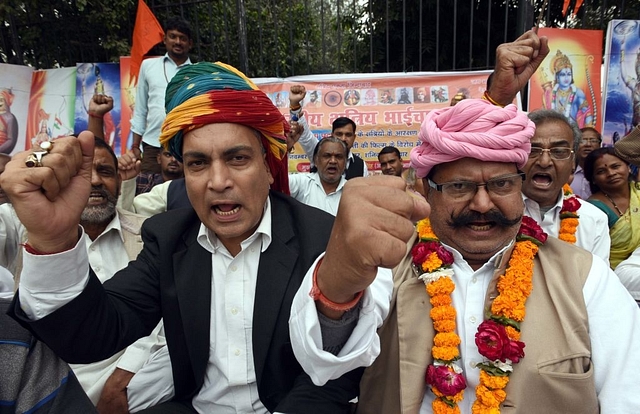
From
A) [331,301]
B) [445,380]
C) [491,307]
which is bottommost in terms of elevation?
[445,380]

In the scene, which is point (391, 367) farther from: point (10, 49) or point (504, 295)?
point (10, 49)

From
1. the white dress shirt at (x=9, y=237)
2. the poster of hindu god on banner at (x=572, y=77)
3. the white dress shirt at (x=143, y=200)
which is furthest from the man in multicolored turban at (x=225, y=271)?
the poster of hindu god on banner at (x=572, y=77)

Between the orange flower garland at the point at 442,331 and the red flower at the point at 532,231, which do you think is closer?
the orange flower garland at the point at 442,331

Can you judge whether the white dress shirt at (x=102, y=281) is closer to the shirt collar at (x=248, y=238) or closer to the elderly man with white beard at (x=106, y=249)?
the elderly man with white beard at (x=106, y=249)

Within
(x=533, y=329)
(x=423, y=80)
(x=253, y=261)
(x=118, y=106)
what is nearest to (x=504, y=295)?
(x=533, y=329)

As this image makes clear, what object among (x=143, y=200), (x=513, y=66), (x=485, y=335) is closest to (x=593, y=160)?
(x=513, y=66)

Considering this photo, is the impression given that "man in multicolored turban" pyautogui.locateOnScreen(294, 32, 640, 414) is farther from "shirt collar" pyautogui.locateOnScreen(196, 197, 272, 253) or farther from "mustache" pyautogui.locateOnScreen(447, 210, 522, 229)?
"shirt collar" pyautogui.locateOnScreen(196, 197, 272, 253)

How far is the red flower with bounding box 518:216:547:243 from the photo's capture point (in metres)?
1.90

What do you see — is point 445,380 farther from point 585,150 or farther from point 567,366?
point 585,150

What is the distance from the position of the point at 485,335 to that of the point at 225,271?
3.51 feet

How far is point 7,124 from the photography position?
6344 millimetres

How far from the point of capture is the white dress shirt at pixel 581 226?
8.85 ft

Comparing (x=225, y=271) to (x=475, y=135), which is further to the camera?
(x=225, y=271)

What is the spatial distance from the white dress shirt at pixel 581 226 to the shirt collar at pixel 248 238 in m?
1.64
